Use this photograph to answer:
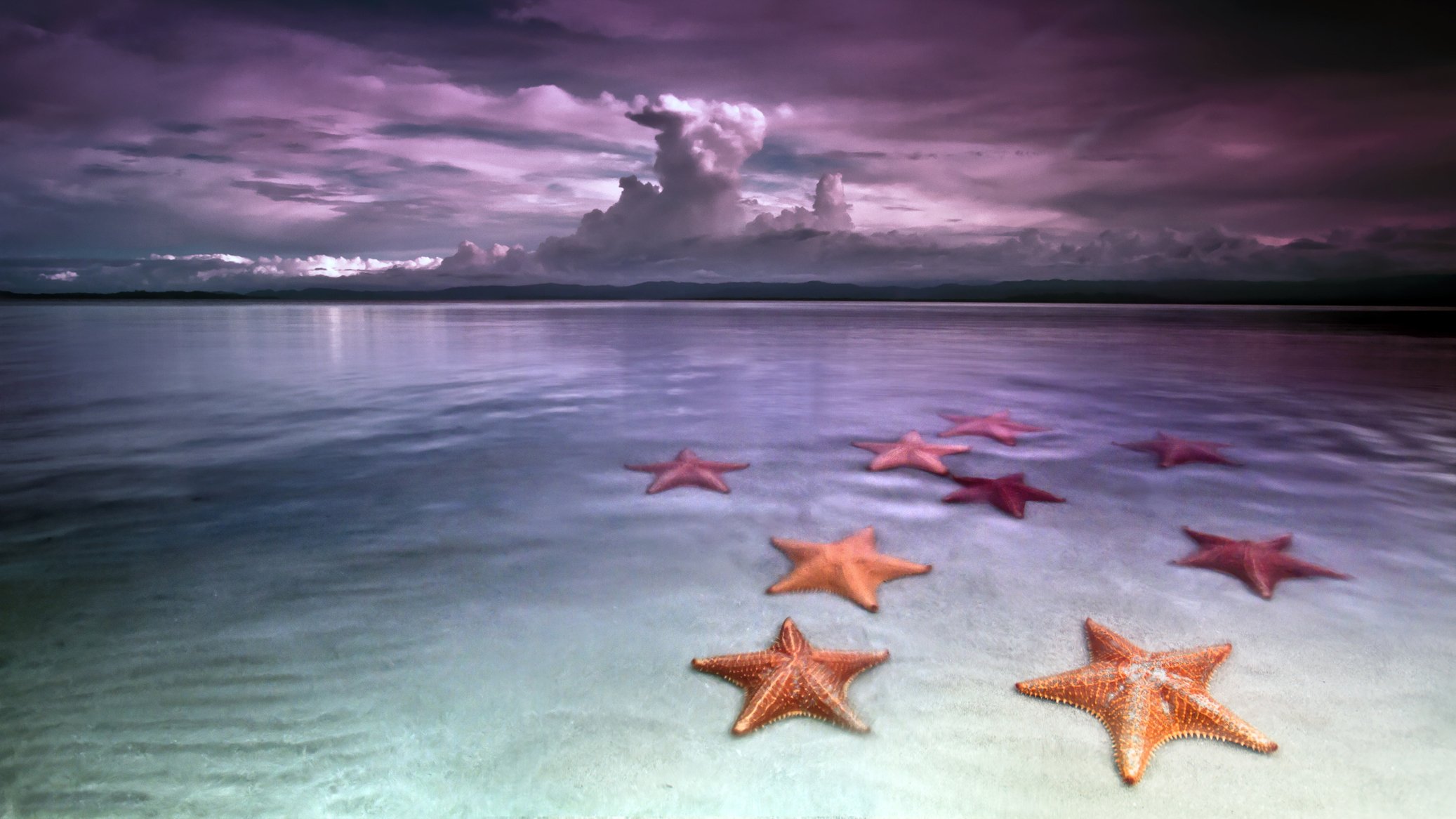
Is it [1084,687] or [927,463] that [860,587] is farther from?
[927,463]

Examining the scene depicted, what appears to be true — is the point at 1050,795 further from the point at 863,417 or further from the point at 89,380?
the point at 89,380

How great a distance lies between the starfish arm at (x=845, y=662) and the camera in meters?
3.24

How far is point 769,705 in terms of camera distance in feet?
9.94

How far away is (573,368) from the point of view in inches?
696

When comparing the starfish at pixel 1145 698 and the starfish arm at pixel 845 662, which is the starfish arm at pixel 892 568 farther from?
the starfish at pixel 1145 698

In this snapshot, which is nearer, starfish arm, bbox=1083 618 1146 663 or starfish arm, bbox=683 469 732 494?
starfish arm, bbox=1083 618 1146 663

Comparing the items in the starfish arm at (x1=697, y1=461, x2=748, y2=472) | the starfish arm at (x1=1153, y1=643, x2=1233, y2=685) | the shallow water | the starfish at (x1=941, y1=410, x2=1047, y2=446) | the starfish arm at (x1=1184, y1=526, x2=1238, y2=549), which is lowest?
the shallow water

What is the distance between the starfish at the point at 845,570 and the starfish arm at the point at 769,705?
4.05 feet

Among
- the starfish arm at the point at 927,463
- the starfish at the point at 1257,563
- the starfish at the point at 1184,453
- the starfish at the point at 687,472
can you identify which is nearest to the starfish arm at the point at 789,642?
the starfish at the point at 687,472

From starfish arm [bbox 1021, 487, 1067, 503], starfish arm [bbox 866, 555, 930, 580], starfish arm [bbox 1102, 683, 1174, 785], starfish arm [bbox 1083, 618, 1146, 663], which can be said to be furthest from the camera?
starfish arm [bbox 1021, 487, 1067, 503]

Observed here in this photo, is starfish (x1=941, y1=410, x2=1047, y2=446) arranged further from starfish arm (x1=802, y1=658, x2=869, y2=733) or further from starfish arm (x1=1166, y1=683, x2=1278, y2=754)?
starfish arm (x1=802, y1=658, x2=869, y2=733)

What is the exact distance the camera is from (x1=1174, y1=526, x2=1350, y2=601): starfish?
4.45 meters

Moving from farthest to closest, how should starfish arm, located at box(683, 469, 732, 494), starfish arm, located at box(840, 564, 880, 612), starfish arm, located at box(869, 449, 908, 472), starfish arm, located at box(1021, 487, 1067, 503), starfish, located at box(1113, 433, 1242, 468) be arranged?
starfish, located at box(1113, 433, 1242, 468)
starfish arm, located at box(869, 449, 908, 472)
starfish arm, located at box(683, 469, 732, 494)
starfish arm, located at box(1021, 487, 1067, 503)
starfish arm, located at box(840, 564, 880, 612)

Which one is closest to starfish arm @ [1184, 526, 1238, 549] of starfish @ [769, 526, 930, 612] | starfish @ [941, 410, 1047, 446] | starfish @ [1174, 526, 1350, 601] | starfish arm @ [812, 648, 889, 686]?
starfish @ [1174, 526, 1350, 601]
